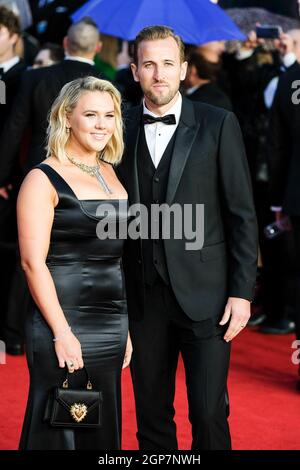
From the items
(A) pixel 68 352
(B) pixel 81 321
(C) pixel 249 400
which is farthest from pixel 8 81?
(A) pixel 68 352

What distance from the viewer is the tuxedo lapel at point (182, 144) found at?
12.8 feet

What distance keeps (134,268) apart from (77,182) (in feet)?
1.85

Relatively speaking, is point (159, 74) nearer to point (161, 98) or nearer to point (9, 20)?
point (161, 98)

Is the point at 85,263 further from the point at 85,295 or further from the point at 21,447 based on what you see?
the point at 21,447

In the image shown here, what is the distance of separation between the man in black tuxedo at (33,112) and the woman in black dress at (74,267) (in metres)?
2.61

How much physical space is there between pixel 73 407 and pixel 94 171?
2.92 ft

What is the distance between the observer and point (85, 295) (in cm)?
362

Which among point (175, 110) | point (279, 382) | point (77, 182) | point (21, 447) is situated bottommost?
point (279, 382)

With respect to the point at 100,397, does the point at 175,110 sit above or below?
above

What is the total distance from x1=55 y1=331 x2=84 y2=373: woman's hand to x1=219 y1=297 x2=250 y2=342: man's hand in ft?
2.26

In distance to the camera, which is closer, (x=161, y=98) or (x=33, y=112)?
(x=161, y=98)

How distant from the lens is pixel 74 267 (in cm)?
359

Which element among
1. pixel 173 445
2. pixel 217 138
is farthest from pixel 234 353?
pixel 217 138

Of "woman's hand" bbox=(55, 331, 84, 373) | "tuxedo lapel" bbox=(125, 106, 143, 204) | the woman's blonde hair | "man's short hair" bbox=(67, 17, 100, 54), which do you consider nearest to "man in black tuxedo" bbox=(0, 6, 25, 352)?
"man's short hair" bbox=(67, 17, 100, 54)
